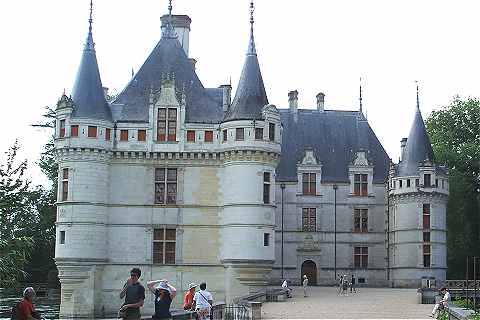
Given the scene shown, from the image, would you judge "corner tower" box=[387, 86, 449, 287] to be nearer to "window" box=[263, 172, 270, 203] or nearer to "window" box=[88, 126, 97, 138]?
"window" box=[263, 172, 270, 203]

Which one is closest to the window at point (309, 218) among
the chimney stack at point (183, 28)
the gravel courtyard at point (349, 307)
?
the gravel courtyard at point (349, 307)

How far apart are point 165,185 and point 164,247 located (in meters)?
2.76

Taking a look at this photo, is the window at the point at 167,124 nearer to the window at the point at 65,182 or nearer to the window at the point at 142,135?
the window at the point at 142,135

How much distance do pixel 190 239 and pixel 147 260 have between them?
2104 mm

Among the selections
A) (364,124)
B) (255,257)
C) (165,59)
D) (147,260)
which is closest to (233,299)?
(255,257)

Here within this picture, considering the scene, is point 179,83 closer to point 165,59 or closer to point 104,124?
point 165,59

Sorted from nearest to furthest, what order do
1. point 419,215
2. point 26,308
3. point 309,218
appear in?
point 26,308 → point 419,215 → point 309,218

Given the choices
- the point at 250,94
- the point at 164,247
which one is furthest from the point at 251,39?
the point at 164,247

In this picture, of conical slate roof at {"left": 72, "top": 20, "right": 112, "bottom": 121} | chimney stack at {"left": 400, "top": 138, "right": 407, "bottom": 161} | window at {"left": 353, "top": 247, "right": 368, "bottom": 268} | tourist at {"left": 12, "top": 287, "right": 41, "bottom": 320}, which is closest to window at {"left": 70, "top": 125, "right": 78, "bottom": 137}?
conical slate roof at {"left": 72, "top": 20, "right": 112, "bottom": 121}

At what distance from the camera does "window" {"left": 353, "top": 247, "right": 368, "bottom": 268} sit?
163 feet

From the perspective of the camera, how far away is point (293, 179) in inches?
1969

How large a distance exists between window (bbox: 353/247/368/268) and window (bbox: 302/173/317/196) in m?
4.45

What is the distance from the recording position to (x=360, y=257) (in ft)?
163

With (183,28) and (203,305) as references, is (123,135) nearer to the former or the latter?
(183,28)
